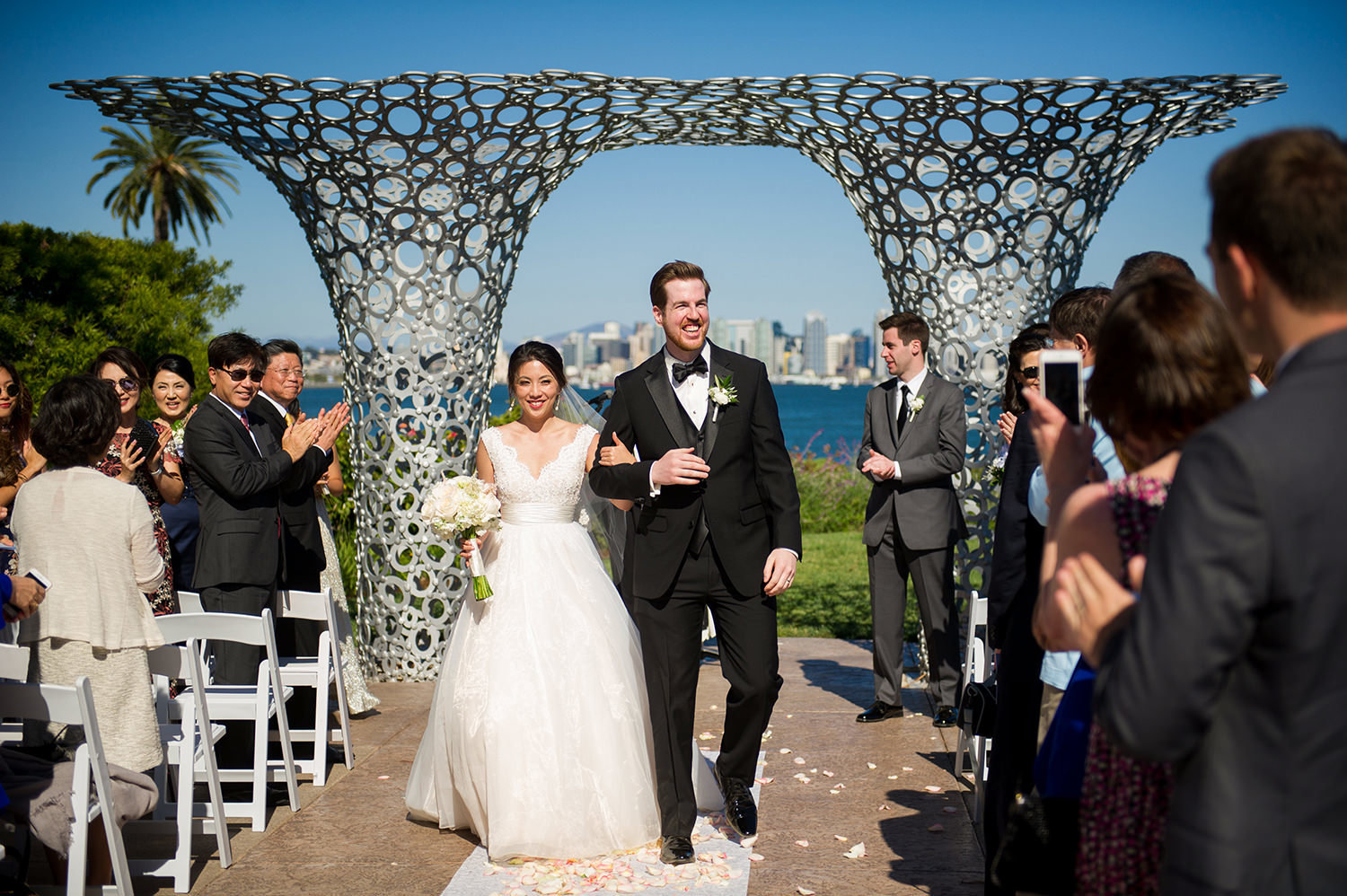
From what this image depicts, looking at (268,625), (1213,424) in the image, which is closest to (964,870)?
(268,625)

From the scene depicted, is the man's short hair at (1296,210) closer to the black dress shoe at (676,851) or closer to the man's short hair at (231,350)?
the black dress shoe at (676,851)

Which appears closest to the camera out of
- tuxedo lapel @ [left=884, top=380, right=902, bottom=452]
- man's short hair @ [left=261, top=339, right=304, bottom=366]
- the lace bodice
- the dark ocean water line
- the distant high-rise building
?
the lace bodice

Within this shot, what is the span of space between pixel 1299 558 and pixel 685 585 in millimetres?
3108

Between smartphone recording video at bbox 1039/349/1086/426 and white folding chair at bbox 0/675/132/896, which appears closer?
smartphone recording video at bbox 1039/349/1086/426

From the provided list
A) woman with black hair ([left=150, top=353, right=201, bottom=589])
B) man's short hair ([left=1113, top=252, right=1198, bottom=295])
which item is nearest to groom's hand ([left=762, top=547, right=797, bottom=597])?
man's short hair ([left=1113, top=252, right=1198, bottom=295])

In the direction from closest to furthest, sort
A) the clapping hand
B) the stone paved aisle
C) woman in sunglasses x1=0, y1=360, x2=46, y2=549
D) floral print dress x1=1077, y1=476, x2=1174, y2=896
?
1. floral print dress x1=1077, y1=476, x2=1174, y2=896
2. the stone paved aisle
3. woman in sunglasses x1=0, y1=360, x2=46, y2=549
4. the clapping hand

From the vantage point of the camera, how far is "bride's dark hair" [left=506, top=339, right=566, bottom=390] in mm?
5145

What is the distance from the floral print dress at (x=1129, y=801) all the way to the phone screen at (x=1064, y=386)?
0.69 feet

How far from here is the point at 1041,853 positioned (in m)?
1.99

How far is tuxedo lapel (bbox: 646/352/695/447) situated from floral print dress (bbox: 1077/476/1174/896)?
108 inches

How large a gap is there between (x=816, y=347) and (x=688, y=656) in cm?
17614

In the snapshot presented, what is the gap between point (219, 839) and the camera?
4391 mm

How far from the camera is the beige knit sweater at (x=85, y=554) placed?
3.95 metres

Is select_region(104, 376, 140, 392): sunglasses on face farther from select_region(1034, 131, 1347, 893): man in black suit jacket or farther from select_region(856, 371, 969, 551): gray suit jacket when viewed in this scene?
select_region(1034, 131, 1347, 893): man in black suit jacket
